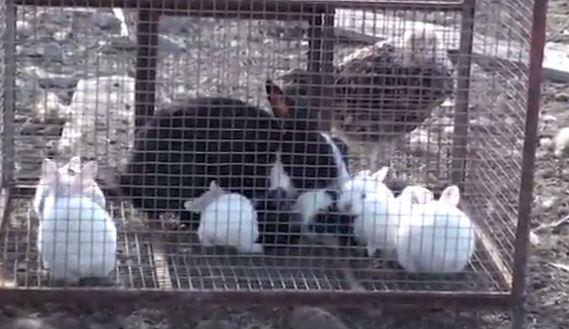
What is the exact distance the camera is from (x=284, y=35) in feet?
21.9

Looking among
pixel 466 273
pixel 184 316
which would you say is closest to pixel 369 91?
pixel 466 273

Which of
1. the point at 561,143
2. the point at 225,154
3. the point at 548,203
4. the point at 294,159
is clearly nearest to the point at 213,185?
the point at 225,154

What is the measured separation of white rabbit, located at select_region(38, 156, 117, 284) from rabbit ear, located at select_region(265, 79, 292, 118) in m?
0.86

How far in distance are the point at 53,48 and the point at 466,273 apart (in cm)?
317

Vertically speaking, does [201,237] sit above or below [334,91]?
below

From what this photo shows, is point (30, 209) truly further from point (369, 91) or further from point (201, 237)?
point (369, 91)

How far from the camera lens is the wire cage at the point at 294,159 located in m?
4.79

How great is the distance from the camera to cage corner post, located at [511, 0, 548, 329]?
178 inches

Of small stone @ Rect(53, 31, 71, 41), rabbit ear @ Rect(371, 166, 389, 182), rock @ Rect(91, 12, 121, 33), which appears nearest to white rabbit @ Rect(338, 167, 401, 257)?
rabbit ear @ Rect(371, 166, 389, 182)

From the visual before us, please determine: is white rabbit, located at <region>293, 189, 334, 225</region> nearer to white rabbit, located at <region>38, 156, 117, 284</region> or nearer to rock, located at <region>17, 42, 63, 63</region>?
white rabbit, located at <region>38, 156, 117, 284</region>

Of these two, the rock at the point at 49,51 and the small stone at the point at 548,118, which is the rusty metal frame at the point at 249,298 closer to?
the small stone at the point at 548,118

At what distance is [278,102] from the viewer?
212 inches

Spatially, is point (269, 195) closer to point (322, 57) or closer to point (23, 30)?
point (322, 57)

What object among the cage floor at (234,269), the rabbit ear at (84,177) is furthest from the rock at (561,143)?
the rabbit ear at (84,177)
